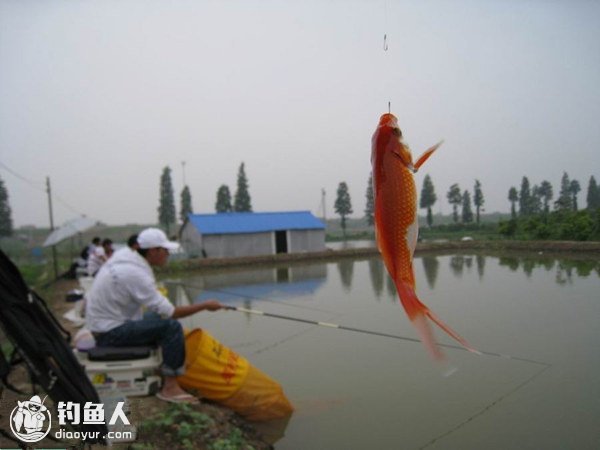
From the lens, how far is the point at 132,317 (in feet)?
11.0

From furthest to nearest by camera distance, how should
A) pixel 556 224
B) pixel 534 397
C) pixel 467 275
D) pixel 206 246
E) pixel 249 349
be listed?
pixel 206 246, pixel 467 275, pixel 249 349, pixel 556 224, pixel 534 397

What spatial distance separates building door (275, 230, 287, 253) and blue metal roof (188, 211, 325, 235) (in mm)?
273

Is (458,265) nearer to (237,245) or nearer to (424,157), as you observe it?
(237,245)

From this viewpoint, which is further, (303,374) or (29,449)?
(303,374)

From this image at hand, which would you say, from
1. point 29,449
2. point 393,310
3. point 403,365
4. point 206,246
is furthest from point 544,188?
point 206,246

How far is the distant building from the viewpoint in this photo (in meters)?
19.3

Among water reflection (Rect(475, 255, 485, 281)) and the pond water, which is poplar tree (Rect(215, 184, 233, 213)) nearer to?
water reflection (Rect(475, 255, 485, 281))

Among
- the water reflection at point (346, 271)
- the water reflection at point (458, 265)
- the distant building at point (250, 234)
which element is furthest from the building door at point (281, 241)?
the water reflection at point (458, 265)

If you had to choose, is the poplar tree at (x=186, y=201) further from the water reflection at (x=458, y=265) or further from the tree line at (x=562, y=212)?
the tree line at (x=562, y=212)

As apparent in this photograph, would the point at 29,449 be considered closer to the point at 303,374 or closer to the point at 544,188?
the point at 303,374

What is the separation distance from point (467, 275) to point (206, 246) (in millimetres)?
12225

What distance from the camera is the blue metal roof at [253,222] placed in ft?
64.9

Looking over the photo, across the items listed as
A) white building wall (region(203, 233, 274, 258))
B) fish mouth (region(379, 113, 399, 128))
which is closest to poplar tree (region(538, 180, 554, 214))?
fish mouth (region(379, 113, 399, 128))

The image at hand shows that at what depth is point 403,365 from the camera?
4812 mm
